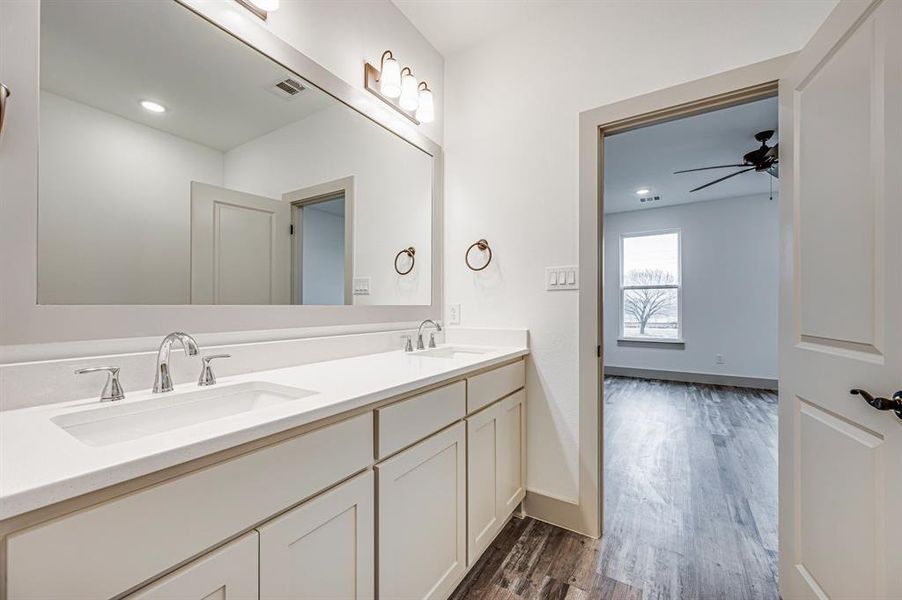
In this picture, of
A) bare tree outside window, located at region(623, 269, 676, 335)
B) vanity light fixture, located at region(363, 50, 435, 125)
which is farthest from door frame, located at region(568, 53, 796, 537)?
bare tree outside window, located at region(623, 269, 676, 335)

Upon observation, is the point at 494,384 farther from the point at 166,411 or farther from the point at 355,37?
the point at 355,37

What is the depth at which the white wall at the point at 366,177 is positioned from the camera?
4.64ft

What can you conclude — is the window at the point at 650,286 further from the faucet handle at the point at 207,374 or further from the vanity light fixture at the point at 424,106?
the faucet handle at the point at 207,374

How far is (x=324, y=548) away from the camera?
0.91 meters

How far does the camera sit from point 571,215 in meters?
1.90

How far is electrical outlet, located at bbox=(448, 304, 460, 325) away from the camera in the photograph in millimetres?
2252

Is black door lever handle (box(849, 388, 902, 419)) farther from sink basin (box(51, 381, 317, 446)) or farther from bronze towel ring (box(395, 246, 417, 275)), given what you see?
bronze towel ring (box(395, 246, 417, 275))

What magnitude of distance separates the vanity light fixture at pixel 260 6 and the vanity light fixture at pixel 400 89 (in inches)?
20.1

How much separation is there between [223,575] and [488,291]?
5.50 ft

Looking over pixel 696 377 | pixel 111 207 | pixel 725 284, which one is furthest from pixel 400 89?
pixel 696 377

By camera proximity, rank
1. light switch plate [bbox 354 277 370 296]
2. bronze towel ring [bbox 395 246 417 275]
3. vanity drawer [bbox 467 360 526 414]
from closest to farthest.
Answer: vanity drawer [bbox 467 360 526 414] → light switch plate [bbox 354 277 370 296] → bronze towel ring [bbox 395 246 417 275]

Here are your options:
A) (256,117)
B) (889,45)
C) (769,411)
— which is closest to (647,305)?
(769,411)

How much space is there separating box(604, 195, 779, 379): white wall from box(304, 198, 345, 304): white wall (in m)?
5.27

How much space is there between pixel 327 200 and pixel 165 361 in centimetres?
92
